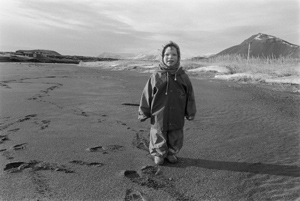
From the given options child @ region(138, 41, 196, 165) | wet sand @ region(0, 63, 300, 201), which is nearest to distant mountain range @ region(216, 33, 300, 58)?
wet sand @ region(0, 63, 300, 201)

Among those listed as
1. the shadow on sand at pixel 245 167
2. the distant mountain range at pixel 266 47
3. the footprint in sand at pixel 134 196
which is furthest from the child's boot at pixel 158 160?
the distant mountain range at pixel 266 47

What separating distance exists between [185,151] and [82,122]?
199 centimetres

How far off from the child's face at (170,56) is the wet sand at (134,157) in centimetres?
120

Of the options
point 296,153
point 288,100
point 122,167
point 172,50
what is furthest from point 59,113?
point 288,100

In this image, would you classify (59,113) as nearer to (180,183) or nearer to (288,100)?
(180,183)

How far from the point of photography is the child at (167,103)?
2939 millimetres

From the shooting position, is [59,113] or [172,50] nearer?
[172,50]

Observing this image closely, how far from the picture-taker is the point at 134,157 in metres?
2.96

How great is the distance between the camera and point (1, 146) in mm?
3070

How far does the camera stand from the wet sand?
224cm

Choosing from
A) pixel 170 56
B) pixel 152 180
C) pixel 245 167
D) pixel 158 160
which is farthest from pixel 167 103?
pixel 245 167

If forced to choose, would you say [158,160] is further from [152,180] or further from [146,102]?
[146,102]

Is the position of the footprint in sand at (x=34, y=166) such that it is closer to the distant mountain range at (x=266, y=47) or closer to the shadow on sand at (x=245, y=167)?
the shadow on sand at (x=245, y=167)

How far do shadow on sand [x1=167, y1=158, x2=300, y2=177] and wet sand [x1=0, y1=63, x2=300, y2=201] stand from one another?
11 millimetres
